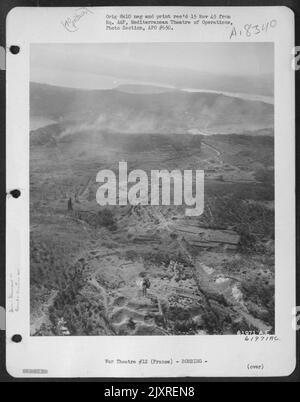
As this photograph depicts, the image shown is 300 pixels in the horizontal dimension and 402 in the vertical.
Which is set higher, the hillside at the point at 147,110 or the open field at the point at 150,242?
the hillside at the point at 147,110

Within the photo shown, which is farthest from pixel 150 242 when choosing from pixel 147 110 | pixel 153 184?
pixel 147 110

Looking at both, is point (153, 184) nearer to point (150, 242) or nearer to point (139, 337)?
point (150, 242)

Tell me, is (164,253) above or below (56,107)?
below

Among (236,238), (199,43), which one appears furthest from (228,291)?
(199,43)

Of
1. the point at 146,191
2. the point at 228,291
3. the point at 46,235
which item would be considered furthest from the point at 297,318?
the point at 46,235

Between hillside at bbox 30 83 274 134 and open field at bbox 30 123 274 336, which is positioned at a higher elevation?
hillside at bbox 30 83 274 134

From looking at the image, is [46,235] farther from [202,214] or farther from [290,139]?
[290,139]
